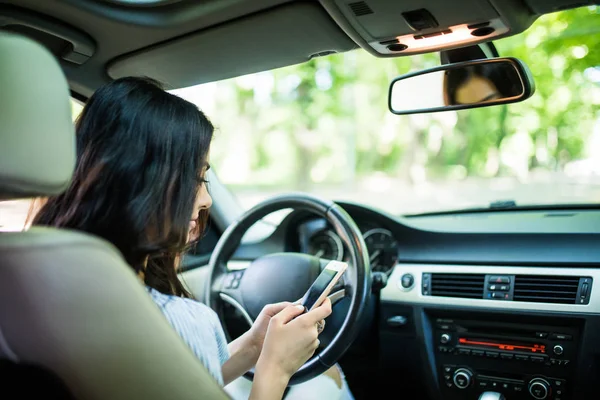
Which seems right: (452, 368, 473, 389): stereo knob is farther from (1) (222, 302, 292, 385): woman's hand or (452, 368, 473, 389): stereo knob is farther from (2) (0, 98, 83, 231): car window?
(2) (0, 98, 83, 231): car window

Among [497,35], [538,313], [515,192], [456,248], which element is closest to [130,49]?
[497,35]

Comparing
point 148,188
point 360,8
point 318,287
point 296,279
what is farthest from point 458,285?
point 148,188

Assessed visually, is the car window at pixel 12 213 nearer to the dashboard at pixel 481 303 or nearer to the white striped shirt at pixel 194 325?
the white striped shirt at pixel 194 325

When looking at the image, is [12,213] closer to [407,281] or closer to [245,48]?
[245,48]

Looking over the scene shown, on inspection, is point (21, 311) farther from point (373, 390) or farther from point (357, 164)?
point (357, 164)

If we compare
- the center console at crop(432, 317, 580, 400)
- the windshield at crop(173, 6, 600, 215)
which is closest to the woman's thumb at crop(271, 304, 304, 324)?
the center console at crop(432, 317, 580, 400)

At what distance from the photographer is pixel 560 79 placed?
9.55 metres

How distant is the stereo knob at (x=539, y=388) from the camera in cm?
266

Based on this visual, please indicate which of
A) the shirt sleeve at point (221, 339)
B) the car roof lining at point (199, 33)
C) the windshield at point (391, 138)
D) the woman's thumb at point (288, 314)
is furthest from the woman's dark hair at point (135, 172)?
the windshield at point (391, 138)

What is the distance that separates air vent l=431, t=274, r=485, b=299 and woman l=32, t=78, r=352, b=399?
4.42 ft

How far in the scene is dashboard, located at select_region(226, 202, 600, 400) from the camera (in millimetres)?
2621

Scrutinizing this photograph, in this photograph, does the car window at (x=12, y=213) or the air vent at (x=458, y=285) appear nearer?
the car window at (x=12, y=213)

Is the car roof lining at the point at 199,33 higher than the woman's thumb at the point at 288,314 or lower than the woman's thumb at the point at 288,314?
higher

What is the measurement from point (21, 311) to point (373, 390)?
95.6 inches
